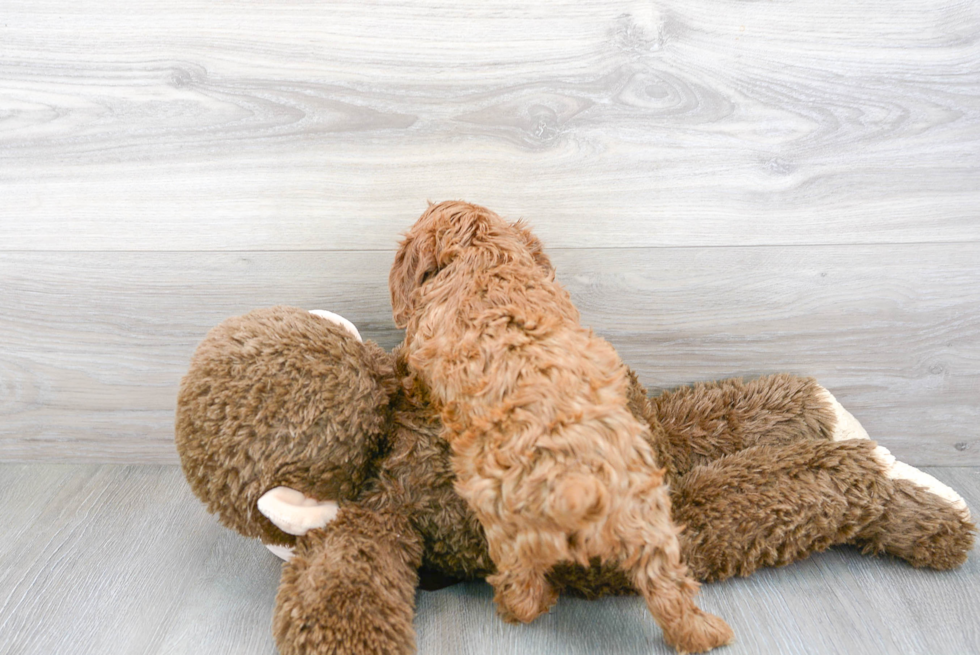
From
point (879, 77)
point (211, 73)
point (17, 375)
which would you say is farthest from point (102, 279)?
point (879, 77)

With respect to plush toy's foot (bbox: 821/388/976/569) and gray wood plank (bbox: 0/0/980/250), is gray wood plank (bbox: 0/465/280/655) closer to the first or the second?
gray wood plank (bbox: 0/0/980/250)

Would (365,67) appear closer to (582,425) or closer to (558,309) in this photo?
(558,309)

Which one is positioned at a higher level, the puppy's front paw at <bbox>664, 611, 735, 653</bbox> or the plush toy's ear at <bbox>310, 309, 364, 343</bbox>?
the plush toy's ear at <bbox>310, 309, 364, 343</bbox>

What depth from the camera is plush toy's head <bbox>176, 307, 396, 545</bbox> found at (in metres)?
0.75

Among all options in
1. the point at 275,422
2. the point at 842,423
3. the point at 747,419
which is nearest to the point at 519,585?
the point at 275,422

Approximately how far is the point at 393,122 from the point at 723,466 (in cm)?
62

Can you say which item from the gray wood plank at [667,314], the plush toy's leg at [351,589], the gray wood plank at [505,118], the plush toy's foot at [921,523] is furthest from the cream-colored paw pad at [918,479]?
the plush toy's leg at [351,589]

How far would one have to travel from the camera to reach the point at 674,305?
100 cm

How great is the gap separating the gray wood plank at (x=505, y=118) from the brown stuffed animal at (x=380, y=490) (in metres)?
0.25

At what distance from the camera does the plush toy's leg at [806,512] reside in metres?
0.81

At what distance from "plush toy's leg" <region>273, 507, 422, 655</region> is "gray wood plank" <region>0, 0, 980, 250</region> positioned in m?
0.40

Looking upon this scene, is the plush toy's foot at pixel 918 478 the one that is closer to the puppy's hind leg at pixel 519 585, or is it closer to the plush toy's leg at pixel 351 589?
the puppy's hind leg at pixel 519 585

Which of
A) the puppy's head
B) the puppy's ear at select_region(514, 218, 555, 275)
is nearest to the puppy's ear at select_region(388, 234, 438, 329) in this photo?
the puppy's head

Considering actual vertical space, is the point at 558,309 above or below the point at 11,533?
above
